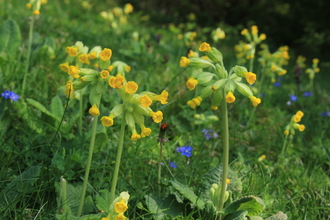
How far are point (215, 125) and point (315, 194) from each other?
937 millimetres

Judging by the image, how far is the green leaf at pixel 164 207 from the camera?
1710 mm

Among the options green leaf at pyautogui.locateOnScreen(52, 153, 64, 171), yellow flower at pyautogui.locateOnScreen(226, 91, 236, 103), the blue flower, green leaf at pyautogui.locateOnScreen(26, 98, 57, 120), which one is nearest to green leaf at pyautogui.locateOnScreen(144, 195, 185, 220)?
green leaf at pyautogui.locateOnScreen(52, 153, 64, 171)

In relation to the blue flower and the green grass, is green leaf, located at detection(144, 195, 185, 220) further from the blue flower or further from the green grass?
the blue flower

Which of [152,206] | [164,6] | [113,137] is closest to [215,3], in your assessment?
[164,6]

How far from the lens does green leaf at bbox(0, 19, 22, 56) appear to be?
2.79m

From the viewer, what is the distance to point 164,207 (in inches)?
69.3

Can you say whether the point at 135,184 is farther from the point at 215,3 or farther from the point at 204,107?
the point at 215,3

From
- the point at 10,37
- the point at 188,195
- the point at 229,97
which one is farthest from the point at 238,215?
the point at 10,37

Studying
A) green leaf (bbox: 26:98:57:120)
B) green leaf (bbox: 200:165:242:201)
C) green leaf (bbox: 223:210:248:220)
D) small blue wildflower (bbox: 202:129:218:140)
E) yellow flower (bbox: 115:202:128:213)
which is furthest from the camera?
small blue wildflower (bbox: 202:129:218:140)

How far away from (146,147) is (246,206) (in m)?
0.78

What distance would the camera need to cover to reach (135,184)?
6.41 ft

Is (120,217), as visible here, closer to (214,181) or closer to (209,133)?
(214,181)

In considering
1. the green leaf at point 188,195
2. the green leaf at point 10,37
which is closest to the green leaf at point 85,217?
the green leaf at point 188,195

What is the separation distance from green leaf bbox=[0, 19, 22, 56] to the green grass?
0.19ft
